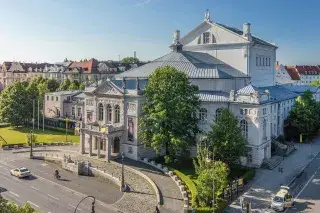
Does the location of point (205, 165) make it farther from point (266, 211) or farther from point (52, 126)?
point (52, 126)

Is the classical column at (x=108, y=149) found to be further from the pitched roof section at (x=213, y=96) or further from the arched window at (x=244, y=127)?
the arched window at (x=244, y=127)

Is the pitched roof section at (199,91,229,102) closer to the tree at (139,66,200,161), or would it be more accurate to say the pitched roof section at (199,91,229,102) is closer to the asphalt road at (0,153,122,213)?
the tree at (139,66,200,161)

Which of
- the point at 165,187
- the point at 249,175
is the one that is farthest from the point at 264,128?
the point at 165,187

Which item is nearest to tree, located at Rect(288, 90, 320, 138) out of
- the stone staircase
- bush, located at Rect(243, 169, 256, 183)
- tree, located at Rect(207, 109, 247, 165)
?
the stone staircase

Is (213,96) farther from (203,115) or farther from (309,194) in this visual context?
(309,194)

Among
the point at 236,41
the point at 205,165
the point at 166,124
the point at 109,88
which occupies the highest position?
the point at 236,41

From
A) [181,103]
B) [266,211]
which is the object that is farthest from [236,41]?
[266,211]
